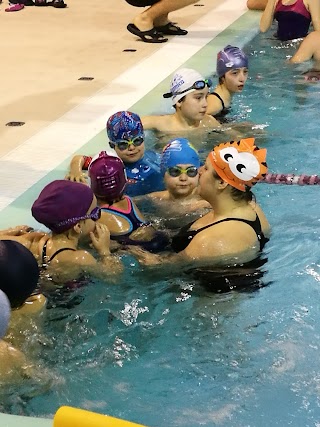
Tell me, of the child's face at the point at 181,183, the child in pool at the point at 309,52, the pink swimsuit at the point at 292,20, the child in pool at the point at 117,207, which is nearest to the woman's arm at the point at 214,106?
the child in pool at the point at 309,52

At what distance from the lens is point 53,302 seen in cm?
421

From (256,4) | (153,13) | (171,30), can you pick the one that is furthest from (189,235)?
(256,4)

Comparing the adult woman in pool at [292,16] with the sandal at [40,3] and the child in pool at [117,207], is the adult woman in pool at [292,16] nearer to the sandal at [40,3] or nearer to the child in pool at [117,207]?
the sandal at [40,3]

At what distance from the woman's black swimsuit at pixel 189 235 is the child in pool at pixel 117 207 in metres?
0.13

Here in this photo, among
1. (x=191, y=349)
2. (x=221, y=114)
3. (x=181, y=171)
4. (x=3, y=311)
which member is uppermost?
(x=3, y=311)

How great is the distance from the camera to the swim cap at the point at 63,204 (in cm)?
420

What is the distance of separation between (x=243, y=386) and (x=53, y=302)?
1165mm

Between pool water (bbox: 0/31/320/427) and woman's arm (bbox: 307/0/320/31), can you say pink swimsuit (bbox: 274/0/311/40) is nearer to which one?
woman's arm (bbox: 307/0/320/31)

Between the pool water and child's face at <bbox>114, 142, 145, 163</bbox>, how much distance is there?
Answer: 1.13 meters

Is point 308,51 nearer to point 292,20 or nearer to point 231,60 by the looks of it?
point 292,20

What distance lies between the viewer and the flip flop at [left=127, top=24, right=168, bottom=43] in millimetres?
9992

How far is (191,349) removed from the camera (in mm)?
3873

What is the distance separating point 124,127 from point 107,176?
2.33 feet

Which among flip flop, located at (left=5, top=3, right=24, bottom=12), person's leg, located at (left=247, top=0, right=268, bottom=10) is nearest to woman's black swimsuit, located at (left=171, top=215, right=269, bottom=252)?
person's leg, located at (left=247, top=0, right=268, bottom=10)
